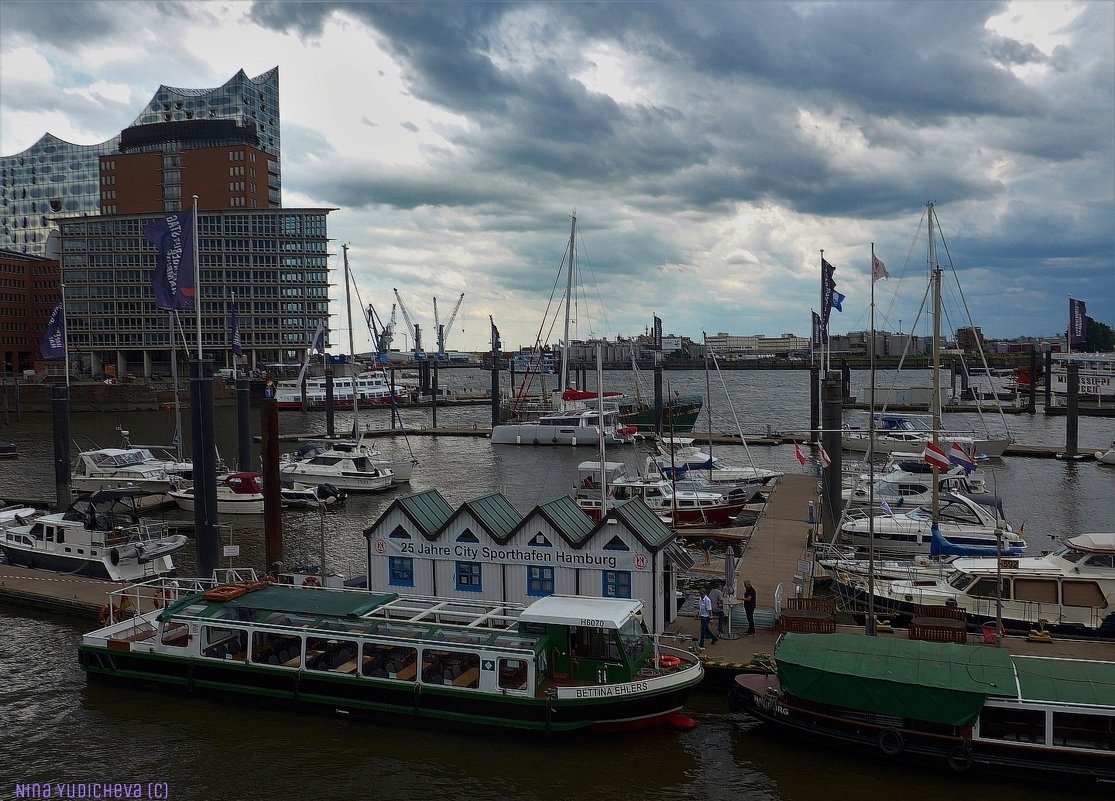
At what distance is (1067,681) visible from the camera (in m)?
17.9

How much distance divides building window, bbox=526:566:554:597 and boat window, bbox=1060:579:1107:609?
14.1 meters

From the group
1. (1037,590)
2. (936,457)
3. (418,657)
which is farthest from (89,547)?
(1037,590)

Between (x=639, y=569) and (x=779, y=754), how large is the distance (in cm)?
600

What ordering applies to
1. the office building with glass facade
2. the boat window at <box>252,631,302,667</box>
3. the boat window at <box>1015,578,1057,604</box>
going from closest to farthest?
the boat window at <box>252,631,302,667</box>, the boat window at <box>1015,578,1057,604</box>, the office building with glass facade

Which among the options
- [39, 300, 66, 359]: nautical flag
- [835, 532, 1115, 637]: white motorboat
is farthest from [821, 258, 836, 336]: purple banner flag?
[39, 300, 66, 359]: nautical flag

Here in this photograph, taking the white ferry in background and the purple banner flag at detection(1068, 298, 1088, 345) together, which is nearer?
the purple banner flag at detection(1068, 298, 1088, 345)

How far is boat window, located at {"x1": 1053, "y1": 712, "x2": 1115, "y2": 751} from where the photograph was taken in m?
17.2

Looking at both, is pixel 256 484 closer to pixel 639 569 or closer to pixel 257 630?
pixel 257 630

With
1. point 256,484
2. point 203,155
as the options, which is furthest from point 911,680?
point 203,155

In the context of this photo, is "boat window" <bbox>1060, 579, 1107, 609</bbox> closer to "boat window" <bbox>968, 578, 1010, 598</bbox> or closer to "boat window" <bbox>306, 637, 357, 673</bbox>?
"boat window" <bbox>968, 578, 1010, 598</bbox>

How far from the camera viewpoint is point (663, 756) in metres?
19.3

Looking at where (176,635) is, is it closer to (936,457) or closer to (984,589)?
(984,589)

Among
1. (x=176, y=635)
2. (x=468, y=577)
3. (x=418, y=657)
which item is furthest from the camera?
(x=468, y=577)

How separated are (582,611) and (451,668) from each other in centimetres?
347
